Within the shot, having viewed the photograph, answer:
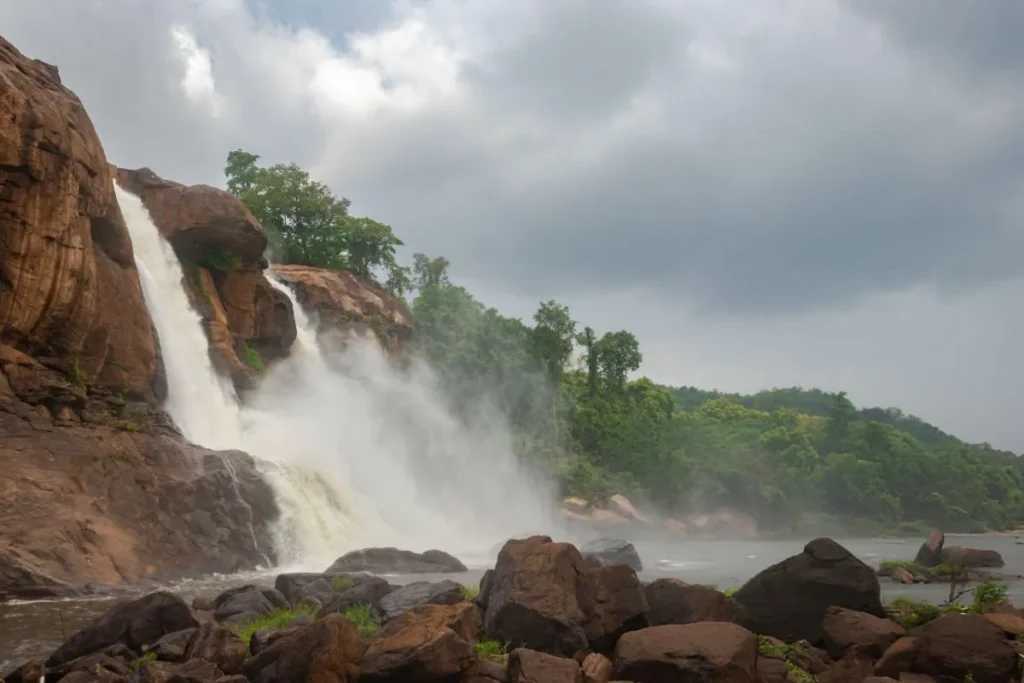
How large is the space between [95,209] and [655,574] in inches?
824

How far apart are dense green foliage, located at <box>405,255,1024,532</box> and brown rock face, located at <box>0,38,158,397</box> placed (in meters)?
31.6

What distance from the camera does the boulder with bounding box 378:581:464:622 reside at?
12594 millimetres

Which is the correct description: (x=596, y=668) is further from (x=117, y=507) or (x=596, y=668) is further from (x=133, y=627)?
(x=117, y=507)

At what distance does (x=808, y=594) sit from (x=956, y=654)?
95.9 inches

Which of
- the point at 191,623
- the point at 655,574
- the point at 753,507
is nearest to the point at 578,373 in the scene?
the point at 753,507

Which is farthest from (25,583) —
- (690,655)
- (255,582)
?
(690,655)

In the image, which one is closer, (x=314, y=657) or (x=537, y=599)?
(x=314, y=657)

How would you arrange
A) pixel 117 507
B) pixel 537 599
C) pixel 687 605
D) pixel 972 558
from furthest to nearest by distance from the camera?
pixel 972 558
pixel 117 507
pixel 687 605
pixel 537 599

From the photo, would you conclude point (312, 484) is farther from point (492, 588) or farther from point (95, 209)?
point (492, 588)

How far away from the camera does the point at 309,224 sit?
56.8 m

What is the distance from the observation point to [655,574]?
2797 cm

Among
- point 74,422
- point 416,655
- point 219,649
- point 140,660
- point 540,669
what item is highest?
point 74,422

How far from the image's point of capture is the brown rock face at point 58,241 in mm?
21453

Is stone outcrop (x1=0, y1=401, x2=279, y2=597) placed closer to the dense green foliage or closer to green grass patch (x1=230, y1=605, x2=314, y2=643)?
green grass patch (x1=230, y1=605, x2=314, y2=643)
